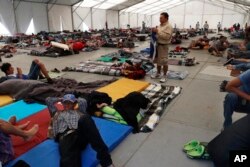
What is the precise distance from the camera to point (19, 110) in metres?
3.67

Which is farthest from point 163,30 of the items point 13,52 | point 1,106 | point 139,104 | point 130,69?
point 13,52

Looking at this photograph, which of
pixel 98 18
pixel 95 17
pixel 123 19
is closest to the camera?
pixel 95 17

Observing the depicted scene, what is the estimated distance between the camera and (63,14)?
22000 mm

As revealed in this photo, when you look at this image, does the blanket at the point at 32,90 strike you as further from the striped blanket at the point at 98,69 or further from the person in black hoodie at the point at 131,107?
the striped blanket at the point at 98,69

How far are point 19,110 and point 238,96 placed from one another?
3.17 metres

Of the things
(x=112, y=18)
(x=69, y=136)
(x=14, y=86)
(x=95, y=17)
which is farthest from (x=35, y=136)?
(x=112, y=18)

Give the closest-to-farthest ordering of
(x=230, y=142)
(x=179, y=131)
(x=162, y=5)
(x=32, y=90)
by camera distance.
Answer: (x=230, y=142) < (x=179, y=131) < (x=32, y=90) < (x=162, y=5)

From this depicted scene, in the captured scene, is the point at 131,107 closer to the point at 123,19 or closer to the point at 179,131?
the point at 179,131

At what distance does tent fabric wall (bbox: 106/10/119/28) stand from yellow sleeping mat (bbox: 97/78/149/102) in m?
24.7

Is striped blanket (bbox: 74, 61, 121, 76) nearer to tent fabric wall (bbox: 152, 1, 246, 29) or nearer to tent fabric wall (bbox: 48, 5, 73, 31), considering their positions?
tent fabric wall (bbox: 48, 5, 73, 31)

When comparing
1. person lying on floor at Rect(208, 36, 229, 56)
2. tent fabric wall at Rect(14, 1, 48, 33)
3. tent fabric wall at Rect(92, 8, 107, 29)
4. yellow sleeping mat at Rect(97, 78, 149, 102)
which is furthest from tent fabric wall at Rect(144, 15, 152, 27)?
yellow sleeping mat at Rect(97, 78, 149, 102)

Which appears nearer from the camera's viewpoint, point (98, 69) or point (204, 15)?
point (98, 69)

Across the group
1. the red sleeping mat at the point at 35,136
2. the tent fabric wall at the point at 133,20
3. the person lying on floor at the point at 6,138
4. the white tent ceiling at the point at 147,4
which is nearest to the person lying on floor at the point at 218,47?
the red sleeping mat at the point at 35,136

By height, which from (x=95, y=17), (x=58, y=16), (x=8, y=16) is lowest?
(x=8, y=16)
